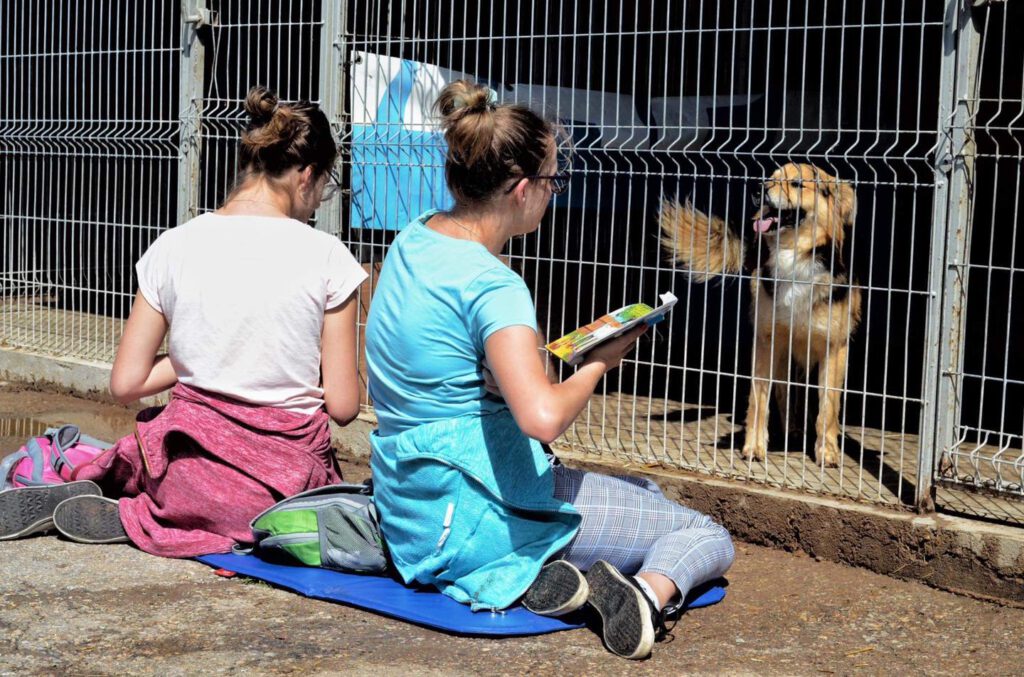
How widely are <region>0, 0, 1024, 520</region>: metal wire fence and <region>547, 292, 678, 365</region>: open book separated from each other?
160 cm

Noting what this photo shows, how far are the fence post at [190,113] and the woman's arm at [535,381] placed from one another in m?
3.92

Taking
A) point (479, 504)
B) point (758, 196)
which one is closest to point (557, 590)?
point (479, 504)

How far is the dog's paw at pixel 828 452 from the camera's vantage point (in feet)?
A: 18.2

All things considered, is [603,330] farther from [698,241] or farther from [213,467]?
[698,241]

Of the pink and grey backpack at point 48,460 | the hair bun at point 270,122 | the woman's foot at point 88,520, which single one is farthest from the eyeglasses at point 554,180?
the pink and grey backpack at point 48,460

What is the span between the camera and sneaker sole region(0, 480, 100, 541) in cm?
456

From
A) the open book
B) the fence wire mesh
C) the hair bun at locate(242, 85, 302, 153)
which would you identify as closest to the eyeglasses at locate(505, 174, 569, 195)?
the open book

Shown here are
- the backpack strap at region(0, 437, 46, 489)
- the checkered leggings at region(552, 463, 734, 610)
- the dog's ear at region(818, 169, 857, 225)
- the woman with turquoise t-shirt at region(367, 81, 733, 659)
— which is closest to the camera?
the woman with turquoise t-shirt at region(367, 81, 733, 659)

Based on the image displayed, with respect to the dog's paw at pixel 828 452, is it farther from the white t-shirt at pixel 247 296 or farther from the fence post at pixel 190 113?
the fence post at pixel 190 113

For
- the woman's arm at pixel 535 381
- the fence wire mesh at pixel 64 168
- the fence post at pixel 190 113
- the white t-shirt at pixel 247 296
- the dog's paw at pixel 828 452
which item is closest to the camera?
the woman's arm at pixel 535 381

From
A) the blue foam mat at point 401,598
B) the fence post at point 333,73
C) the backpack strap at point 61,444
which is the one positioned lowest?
the blue foam mat at point 401,598

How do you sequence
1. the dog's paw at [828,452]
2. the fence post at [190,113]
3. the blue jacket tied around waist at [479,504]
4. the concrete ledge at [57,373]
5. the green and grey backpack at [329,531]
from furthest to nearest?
the concrete ledge at [57,373] → the fence post at [190,113] → the dog's paw at [828,452] → the green and grey backpack at [329,531] → the blue jacket tied around waist at [479,504]

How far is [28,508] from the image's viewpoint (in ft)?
15.0

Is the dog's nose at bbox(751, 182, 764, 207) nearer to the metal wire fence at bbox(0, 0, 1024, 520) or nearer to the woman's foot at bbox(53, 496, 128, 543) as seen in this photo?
the metal wire fence at bbox(0, 0, 1024, 520)
